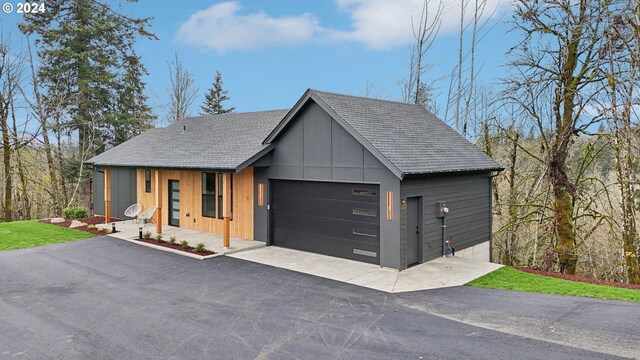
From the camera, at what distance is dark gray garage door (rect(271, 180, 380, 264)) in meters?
10.2

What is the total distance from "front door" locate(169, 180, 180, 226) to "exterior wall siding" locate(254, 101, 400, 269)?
14.6 ft

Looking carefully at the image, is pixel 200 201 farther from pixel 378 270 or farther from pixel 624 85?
pixel 624 85

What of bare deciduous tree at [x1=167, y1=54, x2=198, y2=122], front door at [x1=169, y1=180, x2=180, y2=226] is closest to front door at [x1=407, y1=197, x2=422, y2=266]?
front door at [x1=169, y1=180, x2=180, y2=226]

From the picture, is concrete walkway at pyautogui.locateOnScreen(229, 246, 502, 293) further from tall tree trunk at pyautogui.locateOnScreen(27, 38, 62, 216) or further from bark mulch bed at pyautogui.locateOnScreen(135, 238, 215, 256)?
tall tree trunk at pyautogui.locateOnScreen(27, 38, 62, 216)

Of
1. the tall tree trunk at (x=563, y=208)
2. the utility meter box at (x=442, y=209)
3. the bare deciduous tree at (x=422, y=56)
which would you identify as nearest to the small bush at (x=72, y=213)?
the utility meter box at (x=442, y=209)

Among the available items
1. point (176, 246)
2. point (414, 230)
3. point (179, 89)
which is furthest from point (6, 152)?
point (414, 230)

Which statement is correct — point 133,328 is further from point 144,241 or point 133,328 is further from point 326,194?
point 144,241

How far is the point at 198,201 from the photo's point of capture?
14578 mm

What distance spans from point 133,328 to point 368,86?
24.9 metres

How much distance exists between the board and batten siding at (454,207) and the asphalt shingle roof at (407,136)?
0.37 meters

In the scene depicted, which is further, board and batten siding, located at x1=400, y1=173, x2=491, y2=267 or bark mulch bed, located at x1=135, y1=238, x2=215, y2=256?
bark mulch bed, located at x1=135, y1=238, x2=215, y2=256

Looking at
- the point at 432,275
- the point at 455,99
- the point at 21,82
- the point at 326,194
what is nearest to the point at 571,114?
the point at 432,275

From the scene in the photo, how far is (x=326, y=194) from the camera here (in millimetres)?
11055

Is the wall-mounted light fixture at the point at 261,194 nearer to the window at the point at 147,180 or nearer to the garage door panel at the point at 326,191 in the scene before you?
the garage door panel at the point at 326,191
